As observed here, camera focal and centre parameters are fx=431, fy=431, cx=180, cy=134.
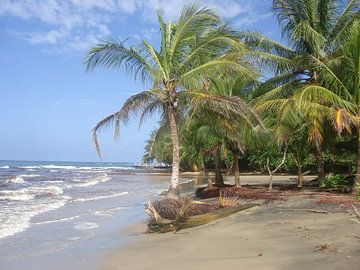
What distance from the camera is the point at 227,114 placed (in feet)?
46.4

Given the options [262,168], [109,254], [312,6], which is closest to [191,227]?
[109,254]

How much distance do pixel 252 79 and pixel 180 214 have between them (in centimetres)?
756

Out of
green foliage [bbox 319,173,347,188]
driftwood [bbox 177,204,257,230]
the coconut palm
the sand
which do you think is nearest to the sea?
the sand

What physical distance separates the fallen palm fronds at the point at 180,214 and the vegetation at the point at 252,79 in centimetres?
115

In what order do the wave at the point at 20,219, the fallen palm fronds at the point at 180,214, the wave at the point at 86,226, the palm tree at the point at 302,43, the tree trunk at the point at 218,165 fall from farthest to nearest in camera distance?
the tree trunk at the point at 218,165, the palm tree at the point at 302,43, the wave at the point at 86,226, the wave at the point at 20,219, the fallen palm fronds at the point at 180,214

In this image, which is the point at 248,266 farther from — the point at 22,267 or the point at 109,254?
the point at 22,267

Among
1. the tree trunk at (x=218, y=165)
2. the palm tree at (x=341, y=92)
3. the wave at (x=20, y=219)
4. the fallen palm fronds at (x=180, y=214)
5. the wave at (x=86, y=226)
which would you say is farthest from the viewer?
the tree trunk at (x=218, y=165)

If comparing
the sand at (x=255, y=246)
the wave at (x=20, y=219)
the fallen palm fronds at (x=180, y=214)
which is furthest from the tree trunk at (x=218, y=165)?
the sand at (x=255, y=246)

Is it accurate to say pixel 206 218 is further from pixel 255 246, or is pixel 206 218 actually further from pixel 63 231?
pixel 63 231

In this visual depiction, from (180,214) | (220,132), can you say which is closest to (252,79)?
(220,132)

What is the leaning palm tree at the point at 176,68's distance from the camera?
1338 cm

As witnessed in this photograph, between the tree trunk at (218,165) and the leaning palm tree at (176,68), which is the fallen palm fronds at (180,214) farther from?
the tree trunk at (218,165)

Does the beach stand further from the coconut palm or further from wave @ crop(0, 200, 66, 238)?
the coconut palm

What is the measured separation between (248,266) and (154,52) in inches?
341
